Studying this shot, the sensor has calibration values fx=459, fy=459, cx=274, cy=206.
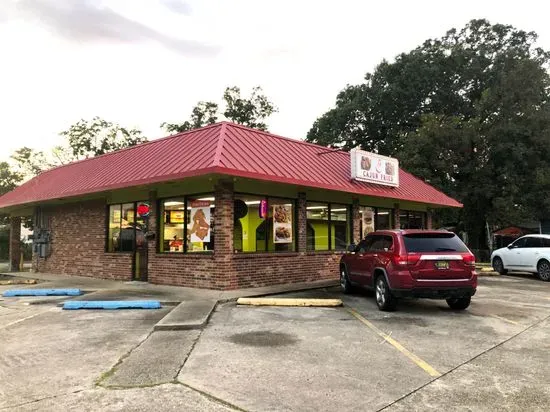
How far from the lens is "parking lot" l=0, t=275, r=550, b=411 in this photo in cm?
481

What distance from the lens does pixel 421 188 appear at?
72.7 ft

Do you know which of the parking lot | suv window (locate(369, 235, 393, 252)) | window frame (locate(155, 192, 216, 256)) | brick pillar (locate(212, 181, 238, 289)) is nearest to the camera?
the parking lot

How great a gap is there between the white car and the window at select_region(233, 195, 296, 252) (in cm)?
1035

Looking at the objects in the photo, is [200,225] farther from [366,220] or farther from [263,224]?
[366,220]

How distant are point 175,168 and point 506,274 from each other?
16000 mm

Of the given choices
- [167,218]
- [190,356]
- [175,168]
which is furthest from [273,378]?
[167,218]

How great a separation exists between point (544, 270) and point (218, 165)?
1430 cm

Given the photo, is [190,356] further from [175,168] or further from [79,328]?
[175,168]

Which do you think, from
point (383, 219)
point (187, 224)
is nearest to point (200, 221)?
point (187, 224)

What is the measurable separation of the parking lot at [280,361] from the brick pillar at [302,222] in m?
5.39

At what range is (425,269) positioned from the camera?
9.56m

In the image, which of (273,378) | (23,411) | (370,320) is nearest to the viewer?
(23,411)

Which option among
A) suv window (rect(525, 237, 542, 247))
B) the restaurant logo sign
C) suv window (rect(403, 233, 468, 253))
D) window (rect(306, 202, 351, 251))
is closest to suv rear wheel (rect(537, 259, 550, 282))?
suv window (rect(525, 237, 542, 247))

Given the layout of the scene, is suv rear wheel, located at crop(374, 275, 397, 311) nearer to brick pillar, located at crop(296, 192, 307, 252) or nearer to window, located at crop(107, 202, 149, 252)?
brick pillar, located at crop(296, 192, 307, 252)
